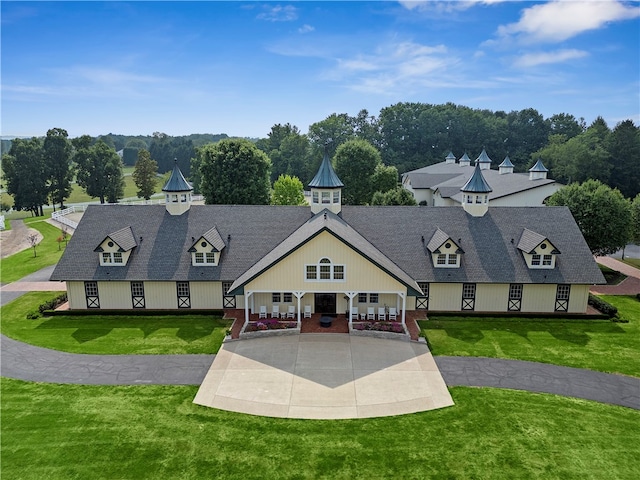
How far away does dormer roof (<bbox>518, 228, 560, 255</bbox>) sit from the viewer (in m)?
30.5

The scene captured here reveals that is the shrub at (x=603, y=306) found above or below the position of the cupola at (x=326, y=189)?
below

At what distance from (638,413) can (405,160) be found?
9719 centimetres

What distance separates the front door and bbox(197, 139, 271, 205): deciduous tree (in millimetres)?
28818

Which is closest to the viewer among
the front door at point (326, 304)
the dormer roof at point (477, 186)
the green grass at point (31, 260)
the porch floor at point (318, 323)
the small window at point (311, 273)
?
the small window at point (311, 273)

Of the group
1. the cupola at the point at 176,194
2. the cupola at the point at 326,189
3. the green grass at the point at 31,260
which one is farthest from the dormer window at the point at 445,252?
the green grass at the point at 31,260

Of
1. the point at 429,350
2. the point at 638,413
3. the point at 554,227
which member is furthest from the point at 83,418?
the point at 554,227

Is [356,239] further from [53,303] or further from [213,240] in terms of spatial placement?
[53,303]

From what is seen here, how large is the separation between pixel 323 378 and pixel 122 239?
1815cm

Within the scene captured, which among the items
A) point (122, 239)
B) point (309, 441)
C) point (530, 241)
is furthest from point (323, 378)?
point (530, 241)

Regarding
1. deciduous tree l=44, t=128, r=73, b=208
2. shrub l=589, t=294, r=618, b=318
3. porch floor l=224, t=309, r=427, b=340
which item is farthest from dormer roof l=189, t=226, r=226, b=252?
deciduous tree l=44, t=128, r=73, b=208

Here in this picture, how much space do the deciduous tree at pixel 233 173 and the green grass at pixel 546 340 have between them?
33.4 meters

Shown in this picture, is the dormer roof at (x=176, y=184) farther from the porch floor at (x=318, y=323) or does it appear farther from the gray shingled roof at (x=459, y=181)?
the gray shingled roof at (x=459, y=181)

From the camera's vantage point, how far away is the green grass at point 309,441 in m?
16.3

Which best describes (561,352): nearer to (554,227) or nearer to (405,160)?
(554,227)
